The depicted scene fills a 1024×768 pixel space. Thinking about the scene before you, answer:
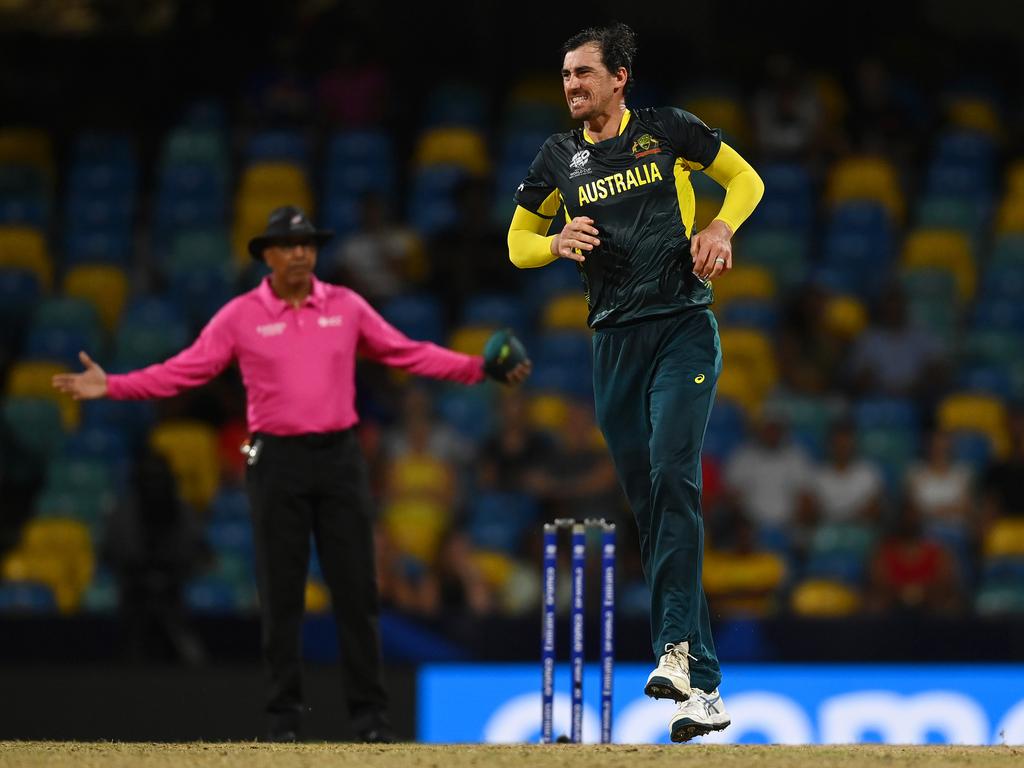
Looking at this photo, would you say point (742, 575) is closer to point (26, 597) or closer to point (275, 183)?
point (26, 597)

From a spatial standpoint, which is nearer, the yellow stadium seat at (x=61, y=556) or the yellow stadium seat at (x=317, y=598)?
the yellow stadium seat at (x=317, y=598)

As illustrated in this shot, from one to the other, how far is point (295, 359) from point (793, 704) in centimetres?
368

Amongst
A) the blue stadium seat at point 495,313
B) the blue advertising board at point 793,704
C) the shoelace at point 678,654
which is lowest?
the blue advertising board at point 793,704

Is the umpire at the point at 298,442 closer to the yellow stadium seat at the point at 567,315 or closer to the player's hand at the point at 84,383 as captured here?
the player's hand at the point at 84,383

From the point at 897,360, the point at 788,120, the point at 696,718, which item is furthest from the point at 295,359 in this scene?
the point at 788,120

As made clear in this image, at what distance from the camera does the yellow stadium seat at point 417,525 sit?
37.7ft

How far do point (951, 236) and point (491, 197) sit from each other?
11.1 ft

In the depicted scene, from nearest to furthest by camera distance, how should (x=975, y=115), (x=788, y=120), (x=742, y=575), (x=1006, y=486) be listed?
1. (x=742, y=575)
2. (x=1006, y=486)
3. (x=788, y=120)
4. (x=975, y=115)

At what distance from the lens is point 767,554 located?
1123cm

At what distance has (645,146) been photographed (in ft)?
20.9

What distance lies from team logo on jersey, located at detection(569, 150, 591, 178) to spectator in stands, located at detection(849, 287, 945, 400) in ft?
21.4

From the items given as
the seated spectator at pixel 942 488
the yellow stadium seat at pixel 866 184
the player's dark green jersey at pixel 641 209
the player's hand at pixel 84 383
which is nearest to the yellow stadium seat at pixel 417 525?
the seated spectator at pixel 942 488

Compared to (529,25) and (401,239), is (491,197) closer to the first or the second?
(401,239)

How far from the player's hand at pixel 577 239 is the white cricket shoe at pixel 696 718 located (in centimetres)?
150
